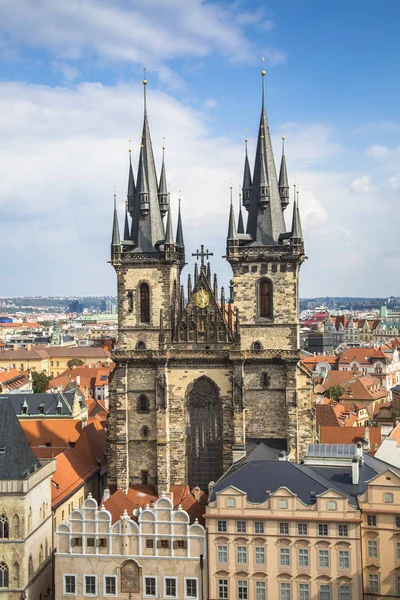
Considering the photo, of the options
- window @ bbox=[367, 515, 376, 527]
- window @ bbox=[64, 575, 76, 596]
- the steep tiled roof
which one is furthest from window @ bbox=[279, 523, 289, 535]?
the steep tiled roof

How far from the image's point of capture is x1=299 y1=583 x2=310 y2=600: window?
51.6 m

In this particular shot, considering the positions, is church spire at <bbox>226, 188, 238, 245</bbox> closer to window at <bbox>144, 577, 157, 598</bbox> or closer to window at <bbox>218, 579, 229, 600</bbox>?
window at <bbox>218, 579, 229, 600</bbox>

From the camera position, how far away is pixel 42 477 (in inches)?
2279

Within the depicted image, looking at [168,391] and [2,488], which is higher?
[168,391]

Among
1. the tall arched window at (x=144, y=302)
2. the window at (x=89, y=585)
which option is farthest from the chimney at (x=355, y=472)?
the tall arched window at (x=144, y=302)

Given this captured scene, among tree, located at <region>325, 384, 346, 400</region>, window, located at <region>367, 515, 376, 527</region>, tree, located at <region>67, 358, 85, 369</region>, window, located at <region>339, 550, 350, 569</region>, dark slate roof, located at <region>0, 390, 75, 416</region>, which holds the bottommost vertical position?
window, located at <region>339, 550, 350, 569</region>

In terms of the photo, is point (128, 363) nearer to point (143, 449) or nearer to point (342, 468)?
point (143, 449)

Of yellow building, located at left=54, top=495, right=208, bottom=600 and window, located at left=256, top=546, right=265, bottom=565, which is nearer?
window, located at left=256, top=546, right=265, bottom=565

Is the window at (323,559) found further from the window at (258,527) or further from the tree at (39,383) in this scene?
the tree at (39,383)

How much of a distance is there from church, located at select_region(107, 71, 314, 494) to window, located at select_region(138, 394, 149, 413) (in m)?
→ 0.09

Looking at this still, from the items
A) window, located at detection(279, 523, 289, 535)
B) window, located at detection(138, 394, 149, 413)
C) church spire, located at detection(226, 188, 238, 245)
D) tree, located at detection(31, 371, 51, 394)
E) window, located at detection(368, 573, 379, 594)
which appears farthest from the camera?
tree, located at detection(31, 371, 51, 394)

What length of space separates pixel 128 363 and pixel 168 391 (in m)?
4.40

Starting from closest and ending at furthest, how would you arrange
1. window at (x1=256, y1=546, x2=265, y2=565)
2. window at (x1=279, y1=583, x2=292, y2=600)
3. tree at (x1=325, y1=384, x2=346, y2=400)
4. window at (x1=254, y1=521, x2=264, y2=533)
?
window at (x1=279, y1=583, x2=292, y2=600) → window at (x1=256, y1=546, x2=265, y2=565) → window at (x1=254, y1=521, x2=264, y2=533) → tree at (x1=325, y1=384, x2=346, y2=400)

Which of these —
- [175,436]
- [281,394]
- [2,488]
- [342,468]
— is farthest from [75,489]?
[342,468]
